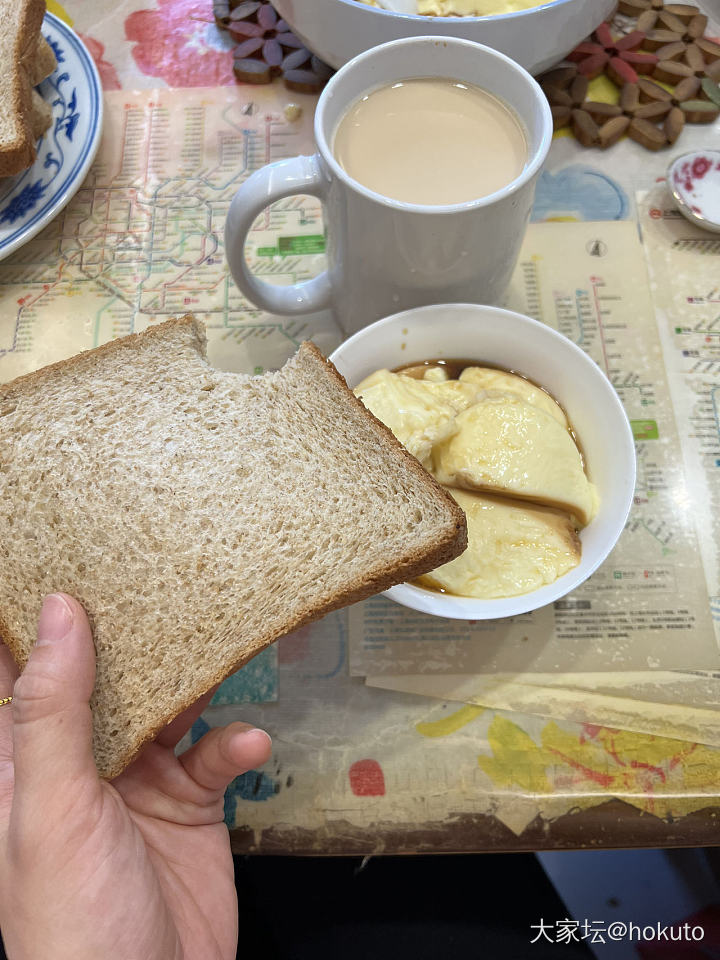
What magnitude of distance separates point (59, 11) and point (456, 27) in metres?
0.78

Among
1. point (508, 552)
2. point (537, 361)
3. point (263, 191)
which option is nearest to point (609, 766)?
point (508, 552)

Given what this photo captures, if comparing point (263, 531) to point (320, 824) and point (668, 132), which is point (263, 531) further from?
point (668, 132)

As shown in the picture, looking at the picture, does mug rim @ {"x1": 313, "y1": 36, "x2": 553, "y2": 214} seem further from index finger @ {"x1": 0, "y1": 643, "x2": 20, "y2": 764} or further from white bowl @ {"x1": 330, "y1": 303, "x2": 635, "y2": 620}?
index finger @ {"x1": 0, "y1": 643, "x2": 20, "y2": 764}

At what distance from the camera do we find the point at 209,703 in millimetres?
856

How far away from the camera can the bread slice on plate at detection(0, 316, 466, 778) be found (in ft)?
2.28

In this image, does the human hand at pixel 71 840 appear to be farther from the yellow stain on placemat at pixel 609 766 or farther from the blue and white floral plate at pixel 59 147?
the blue and white floral plate at pixel 59 147

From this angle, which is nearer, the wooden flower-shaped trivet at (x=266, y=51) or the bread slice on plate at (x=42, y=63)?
the bread slice on plate at (x=42, y=63)

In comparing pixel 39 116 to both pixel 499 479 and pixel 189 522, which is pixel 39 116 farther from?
pixel 499 479

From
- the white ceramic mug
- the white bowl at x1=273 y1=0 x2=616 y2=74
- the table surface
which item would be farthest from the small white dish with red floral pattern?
the table surface

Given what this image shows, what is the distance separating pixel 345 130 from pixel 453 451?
0.40m

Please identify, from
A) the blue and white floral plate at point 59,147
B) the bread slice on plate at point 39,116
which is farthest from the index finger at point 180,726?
the bread slice on plate at point 39,116

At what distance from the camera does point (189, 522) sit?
2.34 ft

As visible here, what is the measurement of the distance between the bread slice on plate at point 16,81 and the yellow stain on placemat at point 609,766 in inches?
39.3

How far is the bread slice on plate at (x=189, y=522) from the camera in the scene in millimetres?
694
